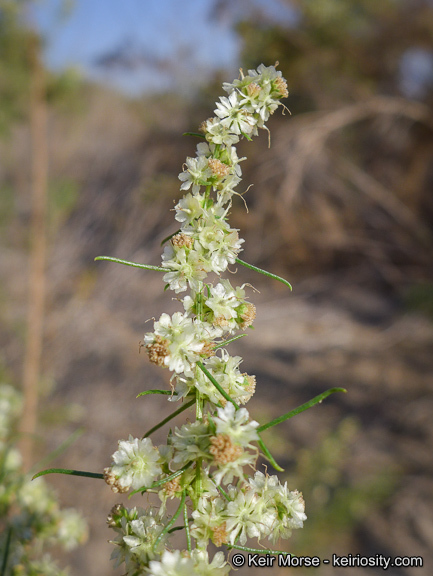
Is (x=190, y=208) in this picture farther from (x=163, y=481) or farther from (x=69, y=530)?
(x=69, y=530)

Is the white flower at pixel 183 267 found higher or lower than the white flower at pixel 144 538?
higher

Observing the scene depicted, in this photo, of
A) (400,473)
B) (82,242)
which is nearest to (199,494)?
(400,473)

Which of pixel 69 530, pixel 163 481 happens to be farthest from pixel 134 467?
pixel 69 530

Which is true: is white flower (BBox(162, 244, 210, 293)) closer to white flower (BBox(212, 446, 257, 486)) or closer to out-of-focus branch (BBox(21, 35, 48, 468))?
white flower (BBox(212, 446, 257, 486))

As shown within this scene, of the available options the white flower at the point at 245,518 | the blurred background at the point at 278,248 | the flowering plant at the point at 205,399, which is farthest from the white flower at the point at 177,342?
the blurred background at the point at 278,248

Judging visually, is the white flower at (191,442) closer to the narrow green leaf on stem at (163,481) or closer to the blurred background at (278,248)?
the narrow green leaf on stem at (163,481)

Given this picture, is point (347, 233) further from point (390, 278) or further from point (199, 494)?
point (199, 494)
